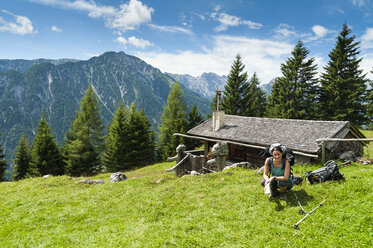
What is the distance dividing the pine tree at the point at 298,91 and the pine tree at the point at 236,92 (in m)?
5.31

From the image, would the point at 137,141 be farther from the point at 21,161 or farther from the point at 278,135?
the point at 278,135

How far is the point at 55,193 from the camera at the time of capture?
1076 centimetres

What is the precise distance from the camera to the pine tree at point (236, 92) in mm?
37094

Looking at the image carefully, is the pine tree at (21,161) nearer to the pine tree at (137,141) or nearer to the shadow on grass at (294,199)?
the pine tree at (137,141)

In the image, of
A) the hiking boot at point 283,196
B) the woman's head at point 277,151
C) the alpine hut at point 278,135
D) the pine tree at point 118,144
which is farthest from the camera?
the pine tree at point 118,144

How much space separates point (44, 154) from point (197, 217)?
29777mm

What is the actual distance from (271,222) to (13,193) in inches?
548

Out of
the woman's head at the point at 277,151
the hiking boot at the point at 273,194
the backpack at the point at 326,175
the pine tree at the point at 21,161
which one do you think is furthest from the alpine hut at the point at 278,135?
the pine tree at the point at 21,161

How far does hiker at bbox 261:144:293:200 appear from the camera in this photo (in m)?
6.05

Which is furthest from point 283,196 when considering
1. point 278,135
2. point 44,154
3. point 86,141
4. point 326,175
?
point 44,154

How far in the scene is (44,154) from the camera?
27.8 m

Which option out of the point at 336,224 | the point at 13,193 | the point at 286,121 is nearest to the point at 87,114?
the point at 13,193

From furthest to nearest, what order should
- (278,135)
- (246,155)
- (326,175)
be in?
(246,155) → (278,135) → (326,175)

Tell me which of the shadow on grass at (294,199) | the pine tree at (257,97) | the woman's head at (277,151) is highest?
the pine tree at (257,97)
